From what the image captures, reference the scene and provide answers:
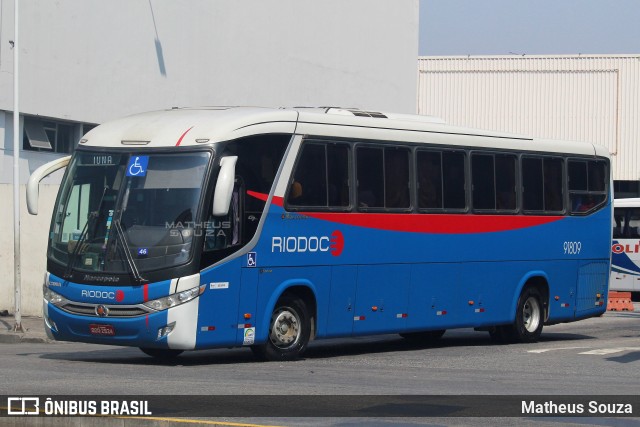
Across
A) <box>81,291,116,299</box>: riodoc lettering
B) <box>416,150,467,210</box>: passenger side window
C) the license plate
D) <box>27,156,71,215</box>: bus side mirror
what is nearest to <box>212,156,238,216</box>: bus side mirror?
<box>81,291,116,299</box>: riodoc lettering

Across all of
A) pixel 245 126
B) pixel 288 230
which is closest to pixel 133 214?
pixel 245 126

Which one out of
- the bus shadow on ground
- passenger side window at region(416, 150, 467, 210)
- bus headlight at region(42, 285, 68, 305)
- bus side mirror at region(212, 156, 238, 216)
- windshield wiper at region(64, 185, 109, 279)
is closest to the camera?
bus side mirror at region(212, 156, 238, 216)

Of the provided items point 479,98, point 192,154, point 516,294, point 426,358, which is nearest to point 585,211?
point 516,294

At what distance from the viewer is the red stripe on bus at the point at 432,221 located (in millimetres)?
18016

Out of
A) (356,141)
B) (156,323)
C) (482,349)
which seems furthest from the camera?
(482,349)

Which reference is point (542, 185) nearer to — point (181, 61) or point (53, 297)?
point (53, 297)

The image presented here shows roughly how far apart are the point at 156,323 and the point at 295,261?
98.6 inches

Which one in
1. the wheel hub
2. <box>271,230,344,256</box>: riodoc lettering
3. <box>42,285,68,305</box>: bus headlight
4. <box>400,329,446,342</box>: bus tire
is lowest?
<box>400,329,446,342</box>: bus tire

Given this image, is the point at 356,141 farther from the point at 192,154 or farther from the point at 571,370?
the point at 571,370

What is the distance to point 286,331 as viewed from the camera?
1736cm

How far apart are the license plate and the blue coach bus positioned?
25 mm

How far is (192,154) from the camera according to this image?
16188 mm

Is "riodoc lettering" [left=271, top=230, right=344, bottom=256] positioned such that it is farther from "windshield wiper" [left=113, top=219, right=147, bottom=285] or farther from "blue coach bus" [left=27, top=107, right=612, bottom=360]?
"windshield wiper" [left=113, top=219, right=147, bottom=285]

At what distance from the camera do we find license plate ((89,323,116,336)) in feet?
52.1
